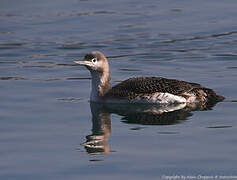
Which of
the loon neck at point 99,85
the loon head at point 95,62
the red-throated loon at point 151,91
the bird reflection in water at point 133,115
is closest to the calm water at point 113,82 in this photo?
the bird reflection in water at point 133,115

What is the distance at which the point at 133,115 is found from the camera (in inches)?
535

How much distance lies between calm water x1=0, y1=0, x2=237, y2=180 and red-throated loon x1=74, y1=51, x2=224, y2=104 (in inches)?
16.8

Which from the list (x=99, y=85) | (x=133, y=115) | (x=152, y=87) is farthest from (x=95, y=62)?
(x=133, y=115)

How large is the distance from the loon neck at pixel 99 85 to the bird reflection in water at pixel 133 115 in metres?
0.16

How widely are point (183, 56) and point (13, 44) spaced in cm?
487

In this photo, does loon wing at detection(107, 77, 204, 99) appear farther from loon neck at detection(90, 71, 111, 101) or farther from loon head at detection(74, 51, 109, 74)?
loon head at detection(74, 51, 109, 74)

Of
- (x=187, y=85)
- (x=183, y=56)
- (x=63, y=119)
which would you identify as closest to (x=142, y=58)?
(x=183, y=56)

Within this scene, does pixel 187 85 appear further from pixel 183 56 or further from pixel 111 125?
pixel 183 56

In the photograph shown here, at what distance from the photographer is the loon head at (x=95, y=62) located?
47.5 feet

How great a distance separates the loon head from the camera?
47.5ft

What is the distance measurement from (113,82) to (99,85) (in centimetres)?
160

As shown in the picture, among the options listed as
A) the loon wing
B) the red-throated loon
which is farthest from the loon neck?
the loon wing

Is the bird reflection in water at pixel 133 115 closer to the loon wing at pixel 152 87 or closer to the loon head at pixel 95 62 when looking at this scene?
the loon wing at pixel 152 87

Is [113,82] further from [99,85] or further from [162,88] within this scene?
[162,88]
